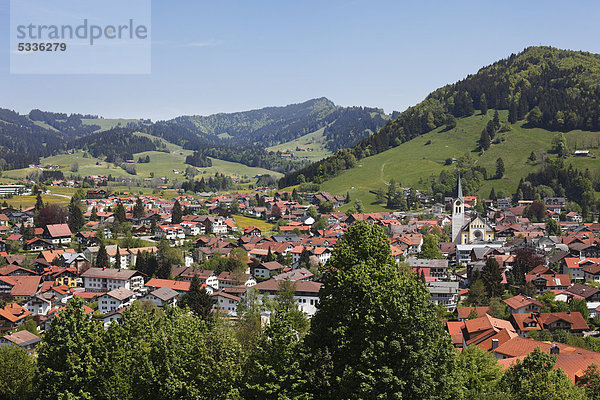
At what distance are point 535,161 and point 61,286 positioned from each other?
292ft

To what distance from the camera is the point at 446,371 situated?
49.3 feet

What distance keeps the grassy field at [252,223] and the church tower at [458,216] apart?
2764 cm

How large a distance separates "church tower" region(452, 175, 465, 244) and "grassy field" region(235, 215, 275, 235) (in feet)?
90.7

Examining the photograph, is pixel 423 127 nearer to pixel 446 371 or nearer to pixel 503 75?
pixel 503 75

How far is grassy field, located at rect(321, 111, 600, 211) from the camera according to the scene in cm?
10756

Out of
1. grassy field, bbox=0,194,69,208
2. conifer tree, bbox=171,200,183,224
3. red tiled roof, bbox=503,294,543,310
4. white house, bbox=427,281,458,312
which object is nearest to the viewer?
red tiled roof, bbox=503,294,543,310

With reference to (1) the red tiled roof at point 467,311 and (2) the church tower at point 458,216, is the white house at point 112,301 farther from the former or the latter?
(2) the church tower at point 458,216

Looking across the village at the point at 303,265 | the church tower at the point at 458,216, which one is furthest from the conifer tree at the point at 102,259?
the church tower at the point at 458,216

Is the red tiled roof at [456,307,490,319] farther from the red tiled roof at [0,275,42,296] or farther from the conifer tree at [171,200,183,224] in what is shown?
the conifer tree at [171,200,183,224]

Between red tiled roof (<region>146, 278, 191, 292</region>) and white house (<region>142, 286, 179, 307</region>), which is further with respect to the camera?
red tiled roof (<region>146, 278, 191, 292</region>)

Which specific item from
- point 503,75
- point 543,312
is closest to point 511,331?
point 543,312

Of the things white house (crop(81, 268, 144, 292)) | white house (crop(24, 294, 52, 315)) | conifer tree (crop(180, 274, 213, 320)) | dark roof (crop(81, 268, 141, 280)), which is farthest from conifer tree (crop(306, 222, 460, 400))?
dark roof (crop(81, 268, 141, 280))

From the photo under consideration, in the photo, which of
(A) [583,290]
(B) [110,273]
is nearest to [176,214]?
(B) [110,273]

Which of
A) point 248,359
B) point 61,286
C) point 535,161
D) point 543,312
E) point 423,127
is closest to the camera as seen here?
point 248,359
